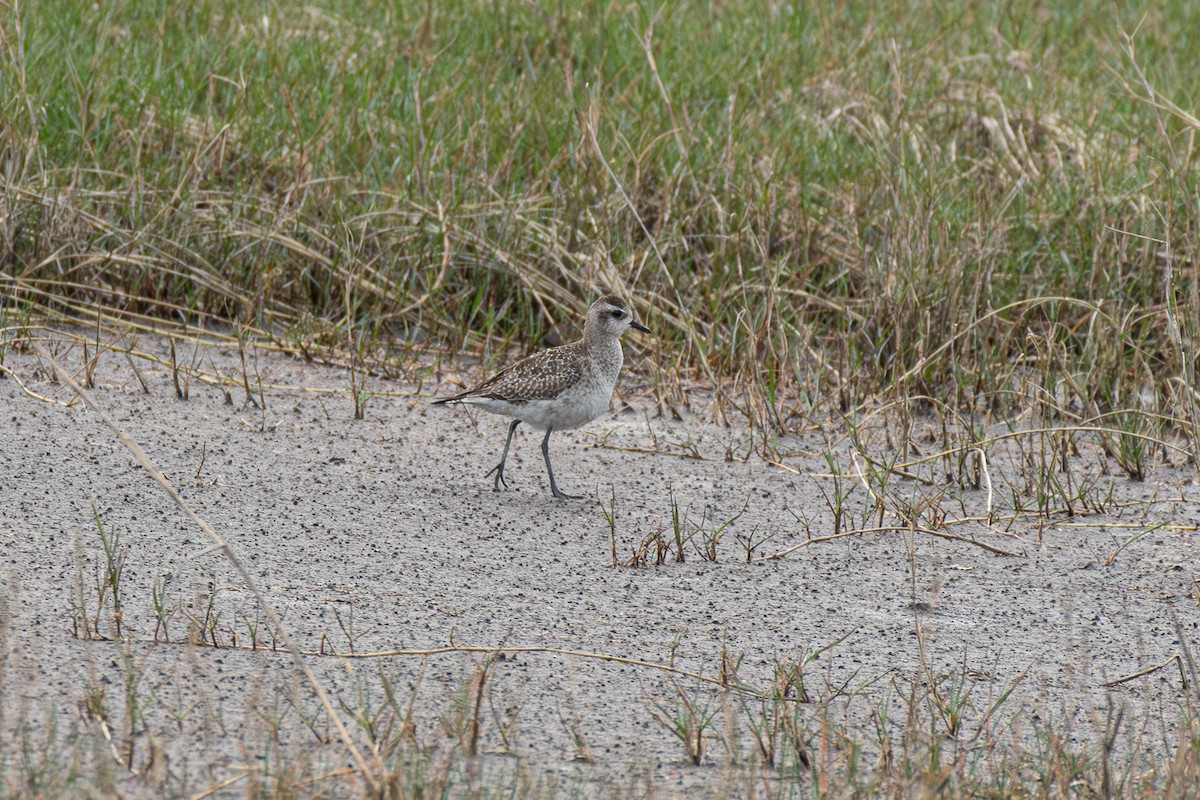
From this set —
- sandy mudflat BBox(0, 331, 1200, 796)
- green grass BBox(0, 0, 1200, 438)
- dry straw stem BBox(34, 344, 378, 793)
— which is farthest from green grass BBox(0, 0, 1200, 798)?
dry straw stem BBox(34, 344, 378, 793)

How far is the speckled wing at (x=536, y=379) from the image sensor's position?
4.91 metres

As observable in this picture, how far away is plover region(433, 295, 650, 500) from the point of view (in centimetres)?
492

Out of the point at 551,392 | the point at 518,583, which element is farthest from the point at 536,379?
the point at 518,583

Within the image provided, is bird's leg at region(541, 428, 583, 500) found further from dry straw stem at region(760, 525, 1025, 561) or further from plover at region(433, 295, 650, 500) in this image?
dry straw stem at region(760, 525, 1025, 561)

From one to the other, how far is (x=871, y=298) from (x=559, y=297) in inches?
49.9

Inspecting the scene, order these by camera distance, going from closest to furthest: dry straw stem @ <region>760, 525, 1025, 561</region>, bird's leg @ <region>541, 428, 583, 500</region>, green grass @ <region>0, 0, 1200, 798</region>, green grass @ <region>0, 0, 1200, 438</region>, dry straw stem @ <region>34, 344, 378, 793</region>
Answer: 1. dry straw stem @ <region>34, 344, 378, 793</region>
2. dry straw stem @ <region>760, 525, 1025, 561</region>
3. bird's leg @ <region>541, 428, 583, 500</region>
4. green grass @ <region>0, 0, 1200, 798</region>
5. green grass @ <region>0, 0, 1200, 438</region>

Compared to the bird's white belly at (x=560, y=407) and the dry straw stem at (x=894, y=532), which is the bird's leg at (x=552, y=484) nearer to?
the bird's white belly at (x=560, y=407)

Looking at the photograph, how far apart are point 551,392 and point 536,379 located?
0.21ft

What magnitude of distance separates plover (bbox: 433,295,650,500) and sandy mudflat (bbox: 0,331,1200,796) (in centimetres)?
22

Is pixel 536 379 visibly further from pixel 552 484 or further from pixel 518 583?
pixel 518 583

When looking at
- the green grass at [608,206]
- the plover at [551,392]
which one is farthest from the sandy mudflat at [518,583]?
the green grass at [608,206]

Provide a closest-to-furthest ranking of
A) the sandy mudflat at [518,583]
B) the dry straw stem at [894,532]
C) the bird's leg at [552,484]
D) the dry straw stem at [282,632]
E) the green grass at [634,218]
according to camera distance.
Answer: the dry straw stem at [282,632]
the sandy mudflat at [518,583]
the dry straw stem at [894,532]
the bird's leg at [552,484]
the green grass at [634,218]

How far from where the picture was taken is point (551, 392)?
4910 millimetres

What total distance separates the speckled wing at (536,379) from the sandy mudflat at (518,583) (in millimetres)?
302
